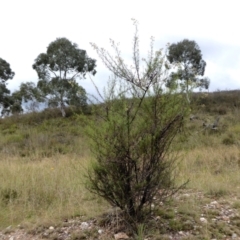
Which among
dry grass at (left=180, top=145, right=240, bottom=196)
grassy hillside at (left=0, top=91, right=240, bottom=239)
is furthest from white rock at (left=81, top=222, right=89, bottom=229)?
dry grass at (left=180, top=145, right=240, bottom=196)

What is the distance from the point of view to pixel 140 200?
370 centimetres

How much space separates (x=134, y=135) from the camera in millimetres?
3510

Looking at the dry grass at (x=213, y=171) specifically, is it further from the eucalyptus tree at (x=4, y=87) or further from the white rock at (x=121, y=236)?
the eucalyptus tree at (x=4, y=87)

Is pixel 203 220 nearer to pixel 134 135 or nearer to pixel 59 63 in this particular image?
pixel 134 135

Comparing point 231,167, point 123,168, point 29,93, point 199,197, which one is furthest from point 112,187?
point 29,93

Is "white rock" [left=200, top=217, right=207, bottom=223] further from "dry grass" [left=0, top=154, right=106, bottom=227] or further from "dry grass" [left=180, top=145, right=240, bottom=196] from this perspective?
"dry grass" [left=0, top=154, right=106, bottom=227]

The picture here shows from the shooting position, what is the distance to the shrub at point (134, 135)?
11.4ft

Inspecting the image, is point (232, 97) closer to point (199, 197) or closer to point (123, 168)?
point (199, 197)

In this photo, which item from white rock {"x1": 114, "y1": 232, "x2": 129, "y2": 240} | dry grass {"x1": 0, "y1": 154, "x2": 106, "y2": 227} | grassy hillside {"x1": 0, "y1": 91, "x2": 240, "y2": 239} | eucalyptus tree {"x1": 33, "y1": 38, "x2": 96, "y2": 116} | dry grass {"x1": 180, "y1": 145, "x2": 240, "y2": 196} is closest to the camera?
white rock {"x1": 114, "y1": 232, "x2": 129, "y2": 240}

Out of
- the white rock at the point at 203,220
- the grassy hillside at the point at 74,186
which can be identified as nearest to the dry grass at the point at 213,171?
the grassy hillside at the point at 74,186

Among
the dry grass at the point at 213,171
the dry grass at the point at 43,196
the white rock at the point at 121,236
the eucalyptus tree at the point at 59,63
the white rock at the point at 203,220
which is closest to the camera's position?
the white rock at the point at 121,236

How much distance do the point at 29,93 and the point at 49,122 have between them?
4.41m

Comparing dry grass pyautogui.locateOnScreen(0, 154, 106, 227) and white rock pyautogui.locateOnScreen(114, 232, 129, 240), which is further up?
dry grass pyautogui.locateOnScreen(0, 154, 106, 227)

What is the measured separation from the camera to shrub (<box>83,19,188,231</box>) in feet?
11.4
